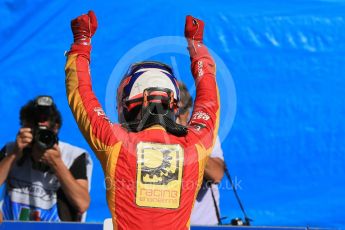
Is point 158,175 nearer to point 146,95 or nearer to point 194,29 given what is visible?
point 146,95

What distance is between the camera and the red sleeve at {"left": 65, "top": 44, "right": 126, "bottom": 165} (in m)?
2.31

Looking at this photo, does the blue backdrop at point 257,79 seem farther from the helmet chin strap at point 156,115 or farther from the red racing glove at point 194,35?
the helmet chin strap at point 156,115

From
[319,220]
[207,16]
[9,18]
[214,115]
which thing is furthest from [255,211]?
[214,115]

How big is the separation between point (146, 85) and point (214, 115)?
0.26 metres

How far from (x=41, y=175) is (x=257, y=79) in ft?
6.20

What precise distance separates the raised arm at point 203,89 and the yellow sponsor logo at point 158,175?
137mm

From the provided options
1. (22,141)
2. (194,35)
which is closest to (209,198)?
(22,141)

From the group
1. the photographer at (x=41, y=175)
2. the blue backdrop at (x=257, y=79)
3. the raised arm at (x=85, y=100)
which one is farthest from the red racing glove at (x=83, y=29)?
the blue backdrop at (x=257, y=79)

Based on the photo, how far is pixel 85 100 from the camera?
92.6 inches

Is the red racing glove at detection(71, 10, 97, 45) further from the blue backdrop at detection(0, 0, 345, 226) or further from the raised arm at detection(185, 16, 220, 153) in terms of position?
the blue backdrop at detection(0, 0, 345, 226)

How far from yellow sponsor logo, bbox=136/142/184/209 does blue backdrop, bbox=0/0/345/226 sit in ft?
9.10

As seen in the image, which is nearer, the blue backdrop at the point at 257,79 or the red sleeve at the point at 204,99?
the red sleeve at the point at 204,99

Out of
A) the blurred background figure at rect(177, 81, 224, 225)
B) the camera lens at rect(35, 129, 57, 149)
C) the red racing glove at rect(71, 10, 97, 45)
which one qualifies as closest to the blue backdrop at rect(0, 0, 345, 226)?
the blurred background figure at rect(177, 81, 224, 225)

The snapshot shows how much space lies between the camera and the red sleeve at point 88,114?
2312 mm
